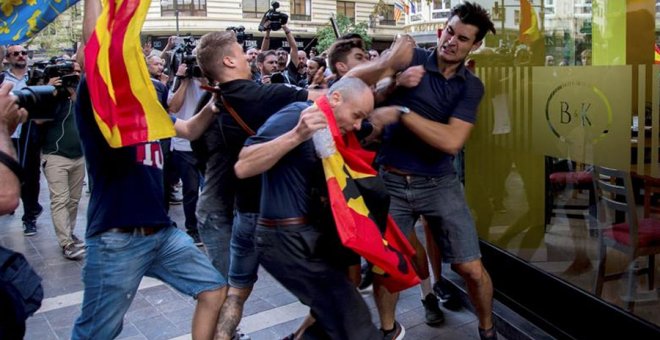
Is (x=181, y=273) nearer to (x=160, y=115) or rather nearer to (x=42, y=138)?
(x=160, y=115)

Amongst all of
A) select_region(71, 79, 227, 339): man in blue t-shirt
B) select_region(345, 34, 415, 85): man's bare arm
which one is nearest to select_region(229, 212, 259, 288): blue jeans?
select_region(71, 79, 227, 339): man in blue t-shirt

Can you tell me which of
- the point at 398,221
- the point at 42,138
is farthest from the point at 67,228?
the point at 398,221

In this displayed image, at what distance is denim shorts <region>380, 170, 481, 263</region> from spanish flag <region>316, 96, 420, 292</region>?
83cm

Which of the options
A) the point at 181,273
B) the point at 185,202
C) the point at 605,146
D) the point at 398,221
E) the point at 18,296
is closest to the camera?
the point at 18,296

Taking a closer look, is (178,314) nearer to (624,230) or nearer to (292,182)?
(292,182)

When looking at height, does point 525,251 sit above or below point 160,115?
below

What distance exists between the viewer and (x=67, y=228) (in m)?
6.22

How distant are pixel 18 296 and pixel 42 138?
445 cm

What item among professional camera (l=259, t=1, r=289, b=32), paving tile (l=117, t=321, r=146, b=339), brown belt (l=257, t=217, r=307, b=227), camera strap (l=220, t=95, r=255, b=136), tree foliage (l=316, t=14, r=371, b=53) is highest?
→ tree foliage (l=316, t=14, r=371, b=53)

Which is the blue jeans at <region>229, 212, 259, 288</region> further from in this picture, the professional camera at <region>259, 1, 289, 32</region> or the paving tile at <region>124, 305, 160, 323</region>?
the professional camera at <region>259, 1, 289, 32</region>

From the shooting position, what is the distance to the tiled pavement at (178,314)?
14.0 feet

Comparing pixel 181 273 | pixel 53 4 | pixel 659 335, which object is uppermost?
pixel 53 4

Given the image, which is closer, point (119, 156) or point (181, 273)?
point (119, 156)

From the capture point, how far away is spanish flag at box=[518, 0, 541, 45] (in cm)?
421
